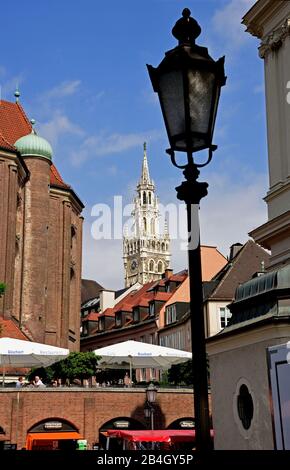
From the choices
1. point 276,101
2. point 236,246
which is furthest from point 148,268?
point 276,101

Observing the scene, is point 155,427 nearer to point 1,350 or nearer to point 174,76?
point 1,350

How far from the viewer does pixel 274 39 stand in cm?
2202

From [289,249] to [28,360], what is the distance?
17.6 m

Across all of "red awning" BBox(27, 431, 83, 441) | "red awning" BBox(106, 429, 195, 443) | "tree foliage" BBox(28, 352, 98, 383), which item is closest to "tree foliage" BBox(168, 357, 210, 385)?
"tree foliage" BBox(28, 352, 98, 383)

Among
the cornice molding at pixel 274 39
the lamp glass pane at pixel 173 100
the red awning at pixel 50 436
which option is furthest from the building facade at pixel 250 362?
the red awning at pixel 50 436

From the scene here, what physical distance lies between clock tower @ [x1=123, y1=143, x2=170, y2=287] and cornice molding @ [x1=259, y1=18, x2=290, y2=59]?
15045cm

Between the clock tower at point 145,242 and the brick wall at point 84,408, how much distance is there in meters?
136

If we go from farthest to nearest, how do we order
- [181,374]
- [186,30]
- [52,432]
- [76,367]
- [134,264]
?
[134,264]
[181,374]
[76,367]
[52,432]
[186,30]

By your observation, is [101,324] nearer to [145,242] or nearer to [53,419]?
[53,419]

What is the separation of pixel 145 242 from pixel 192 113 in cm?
17340

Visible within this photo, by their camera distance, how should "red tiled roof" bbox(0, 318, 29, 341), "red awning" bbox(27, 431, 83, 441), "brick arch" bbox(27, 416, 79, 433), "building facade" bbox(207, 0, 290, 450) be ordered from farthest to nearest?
"red tiled roof" bbox(0, 318, 29, 341) → "brick arch" bbox(27, 416, 79, 433) → "red awning" bbox(27, 431, 83, 441) → "building facade" bbox(207, 0, 290, 450)

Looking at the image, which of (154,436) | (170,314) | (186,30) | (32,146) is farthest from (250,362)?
(170,314)

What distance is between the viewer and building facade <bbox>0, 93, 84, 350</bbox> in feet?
154

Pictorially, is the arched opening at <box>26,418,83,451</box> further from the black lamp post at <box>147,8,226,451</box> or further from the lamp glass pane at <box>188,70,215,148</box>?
the lamp glass pane at <box>188,70,215,148</box>
